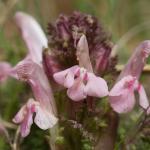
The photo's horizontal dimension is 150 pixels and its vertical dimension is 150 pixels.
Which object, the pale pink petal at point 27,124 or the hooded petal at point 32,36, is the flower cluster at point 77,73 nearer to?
the pale pink petal at point 27,124

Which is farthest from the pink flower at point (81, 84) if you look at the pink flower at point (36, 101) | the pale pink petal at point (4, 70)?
the pale pink petal at point (4, 70)

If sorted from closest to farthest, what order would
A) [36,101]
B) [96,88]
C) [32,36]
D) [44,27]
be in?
1. [96,88]
2. [36,101]
3. [32,36]
4. [44,27]

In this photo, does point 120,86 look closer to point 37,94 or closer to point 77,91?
point 77,91

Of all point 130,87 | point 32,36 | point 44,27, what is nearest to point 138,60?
point 130,87

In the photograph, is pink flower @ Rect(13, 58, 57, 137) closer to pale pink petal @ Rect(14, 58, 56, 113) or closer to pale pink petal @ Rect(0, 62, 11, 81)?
pale pink petal @ Rect(14, 58, 56, 113)

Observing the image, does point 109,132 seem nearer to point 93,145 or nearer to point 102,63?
point 93,145

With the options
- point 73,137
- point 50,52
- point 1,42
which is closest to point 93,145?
point 73,137
